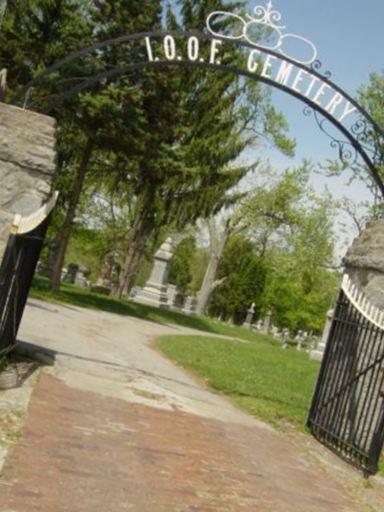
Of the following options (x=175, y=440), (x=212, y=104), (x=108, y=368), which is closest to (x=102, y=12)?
(x=212, y=104)

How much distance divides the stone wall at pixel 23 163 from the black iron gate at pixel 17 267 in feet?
0.72

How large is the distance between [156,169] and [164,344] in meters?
10.7

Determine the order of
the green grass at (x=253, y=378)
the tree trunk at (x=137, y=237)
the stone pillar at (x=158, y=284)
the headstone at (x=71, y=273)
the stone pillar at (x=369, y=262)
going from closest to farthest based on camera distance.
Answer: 1. the stone pillar at (x=369, y=262)
2. the green grass at (x=253, y=378)
3. the tree trunk at (x=137, y=237)
4. the stone pillar at (x=158, y=284)
5. the headstone at (x=71, y=273)

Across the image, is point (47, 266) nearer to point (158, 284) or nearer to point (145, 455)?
point (158, 284)

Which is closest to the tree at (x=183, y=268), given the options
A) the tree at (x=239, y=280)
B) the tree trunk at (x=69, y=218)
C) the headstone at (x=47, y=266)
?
the tree at (x=239, y=280)

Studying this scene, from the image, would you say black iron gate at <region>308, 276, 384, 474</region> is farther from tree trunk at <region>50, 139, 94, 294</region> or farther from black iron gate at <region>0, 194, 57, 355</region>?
→ tree trunk at <region>50, 139, 94, 294</region>

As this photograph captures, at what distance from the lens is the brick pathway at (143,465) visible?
4539mm

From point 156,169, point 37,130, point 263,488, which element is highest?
point 156,169

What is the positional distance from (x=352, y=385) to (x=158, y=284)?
84.5 ft

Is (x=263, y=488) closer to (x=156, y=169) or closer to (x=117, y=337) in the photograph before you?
(x=117, y=337)

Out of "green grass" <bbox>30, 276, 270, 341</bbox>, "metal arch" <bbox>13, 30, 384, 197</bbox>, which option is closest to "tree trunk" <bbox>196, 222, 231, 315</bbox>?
"green grass" <bbox>30, 276, 270, 341</bbox>

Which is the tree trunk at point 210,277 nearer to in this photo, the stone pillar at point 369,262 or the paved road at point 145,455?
the paved road at point 145,455

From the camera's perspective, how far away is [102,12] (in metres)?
21.9

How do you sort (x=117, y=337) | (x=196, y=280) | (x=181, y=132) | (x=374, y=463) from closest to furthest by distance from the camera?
(x=374, y=463), (x=117, y=337), (x=181, y=132), (x=196, y=280)
